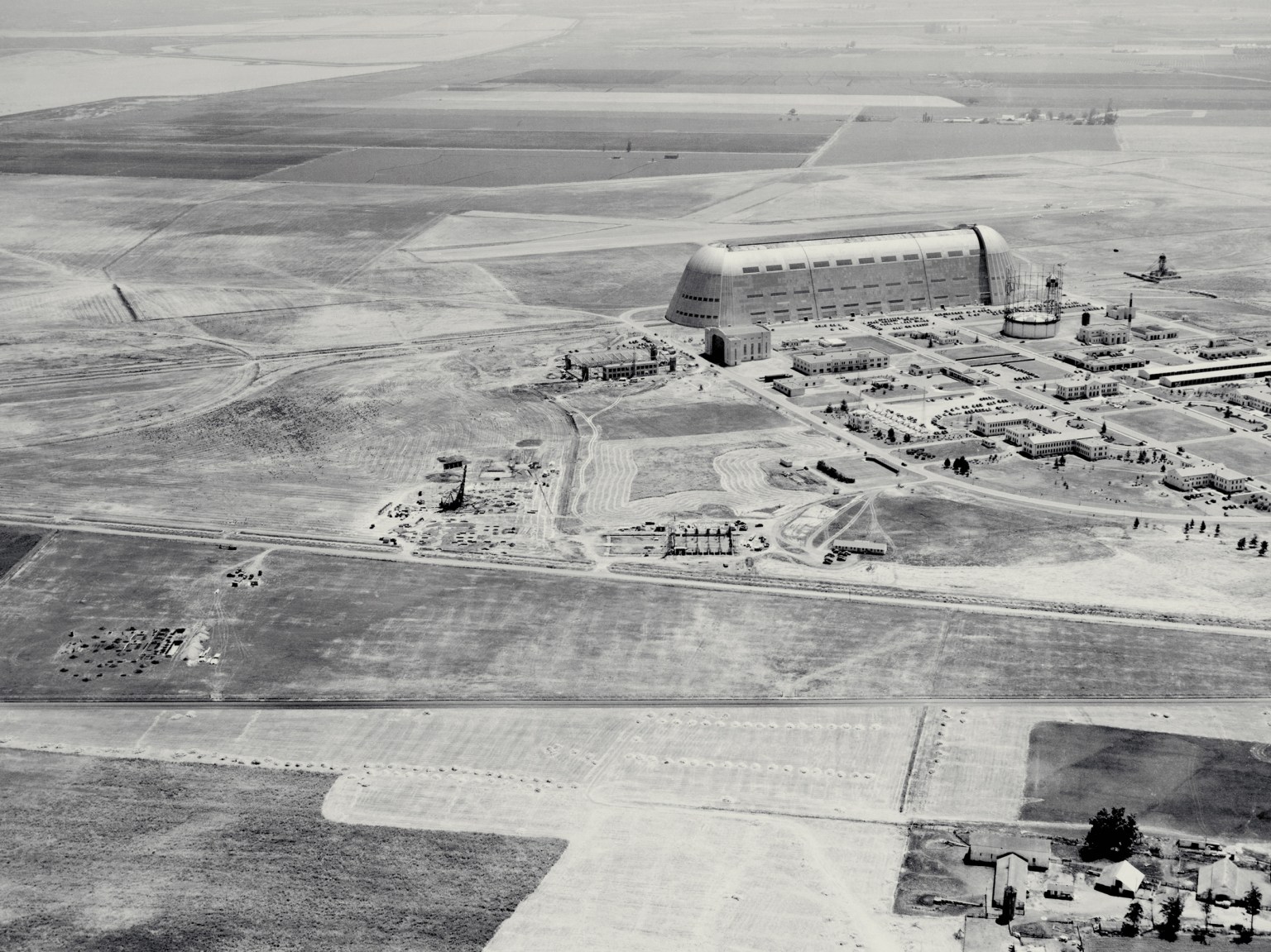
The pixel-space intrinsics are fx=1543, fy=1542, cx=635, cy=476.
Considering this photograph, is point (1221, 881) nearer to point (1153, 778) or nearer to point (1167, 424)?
point (1153, 778)

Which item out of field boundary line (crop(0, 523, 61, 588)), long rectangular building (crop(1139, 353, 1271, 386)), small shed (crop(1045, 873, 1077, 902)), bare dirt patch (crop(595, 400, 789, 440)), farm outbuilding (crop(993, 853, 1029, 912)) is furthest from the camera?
long rectangular building (crop(1139, 353, 1271, 386))

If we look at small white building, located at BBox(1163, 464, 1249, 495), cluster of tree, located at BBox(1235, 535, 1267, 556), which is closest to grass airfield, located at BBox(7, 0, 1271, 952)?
cluster of tree, located at BBox(1235, 535, 1267, 556)

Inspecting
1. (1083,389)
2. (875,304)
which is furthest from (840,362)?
(875,304)

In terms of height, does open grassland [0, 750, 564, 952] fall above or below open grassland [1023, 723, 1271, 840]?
above

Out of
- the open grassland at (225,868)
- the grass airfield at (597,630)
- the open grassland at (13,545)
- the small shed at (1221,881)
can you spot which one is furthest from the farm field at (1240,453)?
the open grassland at (13,545)

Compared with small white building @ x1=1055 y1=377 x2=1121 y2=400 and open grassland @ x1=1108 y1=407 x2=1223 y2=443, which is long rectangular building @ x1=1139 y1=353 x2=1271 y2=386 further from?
open grassland @ x1=1108 y1=407 x2=1223 y2=443

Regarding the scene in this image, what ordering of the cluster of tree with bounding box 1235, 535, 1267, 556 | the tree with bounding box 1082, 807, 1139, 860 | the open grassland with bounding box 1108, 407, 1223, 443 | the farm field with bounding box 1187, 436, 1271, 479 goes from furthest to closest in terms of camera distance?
the open grassland with bounding box 1108, 407, 1223, 443 < the farm field with bounding box 1187, 436, 1271, 479 < the cluster of tree with bounding box 1235, 535, 1267, 556 < the tree with bounding box 1082, 807, 1139, 860
